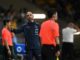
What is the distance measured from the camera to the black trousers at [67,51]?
432 inches

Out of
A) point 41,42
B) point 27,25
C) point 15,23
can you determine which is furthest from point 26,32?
point 15,23

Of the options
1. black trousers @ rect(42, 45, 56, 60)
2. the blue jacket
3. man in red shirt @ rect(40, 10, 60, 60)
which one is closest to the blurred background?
the blue jacket

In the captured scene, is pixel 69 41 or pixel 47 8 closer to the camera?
pixel 69 41

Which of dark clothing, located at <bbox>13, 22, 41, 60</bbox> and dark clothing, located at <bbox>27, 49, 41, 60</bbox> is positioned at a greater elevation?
dark clothing, located at <bbox>13, 22, 41, 60</bbox>

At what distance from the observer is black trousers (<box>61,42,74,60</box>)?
10984 millimetres

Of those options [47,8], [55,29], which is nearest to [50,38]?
[55,29]

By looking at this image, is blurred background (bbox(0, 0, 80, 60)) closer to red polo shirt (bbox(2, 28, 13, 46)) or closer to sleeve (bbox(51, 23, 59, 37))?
red polo shirt (bbox(2, 28, 13, 46))

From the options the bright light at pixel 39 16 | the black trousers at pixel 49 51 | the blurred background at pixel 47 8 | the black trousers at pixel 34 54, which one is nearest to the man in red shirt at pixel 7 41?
the black trousers at pixel 34 54

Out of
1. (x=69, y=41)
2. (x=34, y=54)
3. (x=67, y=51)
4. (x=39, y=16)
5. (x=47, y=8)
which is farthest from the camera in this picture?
(x=39, y=16)

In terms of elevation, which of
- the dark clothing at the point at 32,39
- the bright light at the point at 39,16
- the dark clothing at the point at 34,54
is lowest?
the dark clothing at the point at 34,54

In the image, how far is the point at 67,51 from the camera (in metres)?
11.2

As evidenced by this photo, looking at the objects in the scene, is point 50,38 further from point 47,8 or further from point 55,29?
point 47,8

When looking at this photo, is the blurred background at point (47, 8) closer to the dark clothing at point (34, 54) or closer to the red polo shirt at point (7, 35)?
the red polo shirt at point (7, 35)

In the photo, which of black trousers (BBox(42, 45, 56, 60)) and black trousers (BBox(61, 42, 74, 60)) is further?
black trousers (BBox(61, 42, 74, 60))
